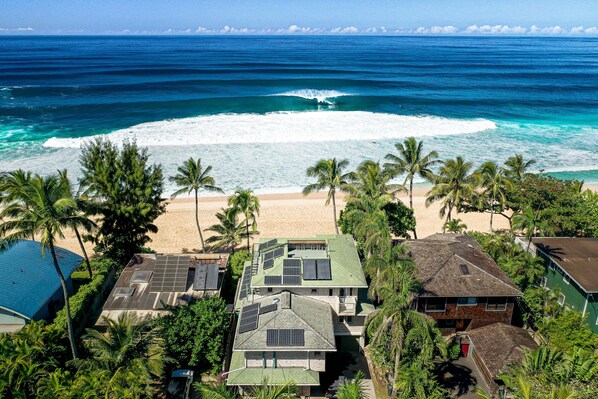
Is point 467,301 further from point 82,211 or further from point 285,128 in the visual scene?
point 285,128

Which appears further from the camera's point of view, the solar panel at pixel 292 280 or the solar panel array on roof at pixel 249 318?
the solar panel at pixel 292 280

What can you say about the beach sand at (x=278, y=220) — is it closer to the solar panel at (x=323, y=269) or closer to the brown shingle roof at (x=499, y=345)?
the solar panel at (x=323, y=269)

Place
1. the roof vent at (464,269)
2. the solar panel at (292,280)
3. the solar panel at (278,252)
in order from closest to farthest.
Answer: the solar panel at (292,280), the roof vent at (464,269), the solar panel at (278,252)

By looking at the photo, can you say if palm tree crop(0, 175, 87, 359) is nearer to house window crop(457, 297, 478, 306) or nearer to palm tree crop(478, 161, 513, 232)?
house window crop(457, 297, 478, 306)

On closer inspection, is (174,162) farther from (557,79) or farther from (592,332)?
(557,79)

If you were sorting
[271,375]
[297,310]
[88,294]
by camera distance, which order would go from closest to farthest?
[271,375], [297,310], [88,294]

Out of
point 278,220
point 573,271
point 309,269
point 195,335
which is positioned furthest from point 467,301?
point 278,220

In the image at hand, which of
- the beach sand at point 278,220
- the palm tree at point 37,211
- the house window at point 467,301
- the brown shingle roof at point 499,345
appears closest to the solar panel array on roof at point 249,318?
the palm tree at point 37,211
